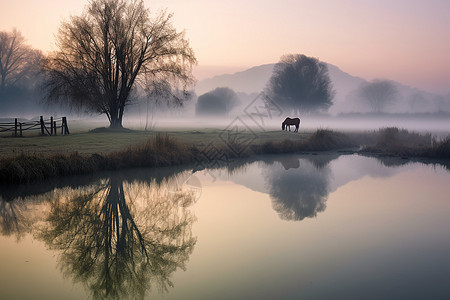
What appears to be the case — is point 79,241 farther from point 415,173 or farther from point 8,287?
point 415,173

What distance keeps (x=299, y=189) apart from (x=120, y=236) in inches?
291

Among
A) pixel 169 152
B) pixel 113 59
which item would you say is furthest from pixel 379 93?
pixel 169 152

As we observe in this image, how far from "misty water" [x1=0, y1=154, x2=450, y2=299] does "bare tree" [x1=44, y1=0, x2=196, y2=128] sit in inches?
635

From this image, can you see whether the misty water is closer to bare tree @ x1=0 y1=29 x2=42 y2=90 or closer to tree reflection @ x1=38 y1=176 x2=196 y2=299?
tree reflection @ x1=38 y1=176 x2=196 y2=299

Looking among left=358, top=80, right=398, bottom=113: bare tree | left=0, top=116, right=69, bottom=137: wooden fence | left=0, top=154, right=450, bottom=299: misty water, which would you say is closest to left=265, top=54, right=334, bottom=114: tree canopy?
left=358, top=80, right=398, bottom=113: bare tree

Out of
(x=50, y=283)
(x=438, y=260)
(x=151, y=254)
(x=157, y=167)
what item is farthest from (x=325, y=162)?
(x=50, y=283)

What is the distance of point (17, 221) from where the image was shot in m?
8.64

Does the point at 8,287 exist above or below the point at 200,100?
below

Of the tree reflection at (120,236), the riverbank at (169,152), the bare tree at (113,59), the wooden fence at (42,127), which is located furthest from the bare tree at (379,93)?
the tree reflection at (120,236)

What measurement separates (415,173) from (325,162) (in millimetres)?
4923

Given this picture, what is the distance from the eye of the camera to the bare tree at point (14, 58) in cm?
5581

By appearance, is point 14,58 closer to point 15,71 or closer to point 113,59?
point 15,71

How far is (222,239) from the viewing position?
7566 millimetres

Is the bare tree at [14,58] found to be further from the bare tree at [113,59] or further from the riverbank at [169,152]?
the riverbank at [169,152]
